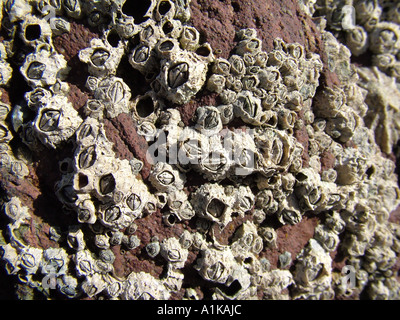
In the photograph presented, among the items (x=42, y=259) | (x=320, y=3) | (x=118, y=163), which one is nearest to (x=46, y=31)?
(x=118, y=163)

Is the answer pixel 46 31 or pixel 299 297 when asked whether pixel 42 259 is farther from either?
pixel 299 297

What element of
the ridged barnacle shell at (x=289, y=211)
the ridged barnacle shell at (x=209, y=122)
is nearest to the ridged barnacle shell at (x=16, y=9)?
the ridged barnacle shell at (x=209, y=122)

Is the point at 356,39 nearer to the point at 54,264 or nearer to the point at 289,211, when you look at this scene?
the point at 289,211

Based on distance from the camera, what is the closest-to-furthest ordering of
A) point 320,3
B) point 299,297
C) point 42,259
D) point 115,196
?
point 115,196
point 42,259
point 299,297
point 320,3

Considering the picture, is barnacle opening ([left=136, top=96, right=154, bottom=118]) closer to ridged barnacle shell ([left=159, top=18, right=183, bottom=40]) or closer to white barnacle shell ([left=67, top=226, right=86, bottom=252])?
ridged barnacle shell ([left=159, top=18, right=183, bottom=40])

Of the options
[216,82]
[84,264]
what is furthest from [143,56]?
[84,264]

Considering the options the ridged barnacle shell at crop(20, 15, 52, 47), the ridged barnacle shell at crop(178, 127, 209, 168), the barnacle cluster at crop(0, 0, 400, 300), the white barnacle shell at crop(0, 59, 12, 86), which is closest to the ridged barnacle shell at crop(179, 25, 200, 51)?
the barnacle cluster at crop(0, 0, 400, 300)

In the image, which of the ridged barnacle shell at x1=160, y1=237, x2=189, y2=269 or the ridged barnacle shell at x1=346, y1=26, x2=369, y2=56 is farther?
the ridged barnacle shell at x1=346, y1=26, x2=369, y2=56

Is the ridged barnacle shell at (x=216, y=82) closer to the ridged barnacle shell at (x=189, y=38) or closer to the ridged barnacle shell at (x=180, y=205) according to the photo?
the ridged barnacle shell at (x=189, y=38)
